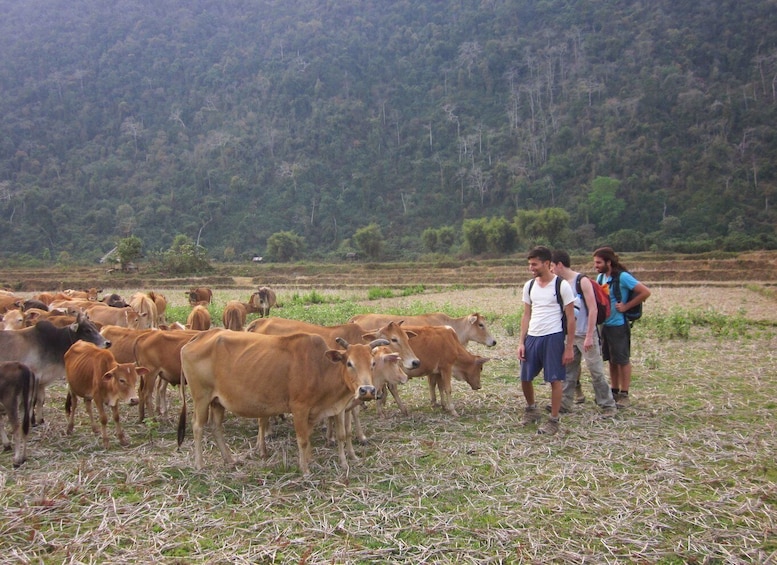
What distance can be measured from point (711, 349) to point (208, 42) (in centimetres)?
14831

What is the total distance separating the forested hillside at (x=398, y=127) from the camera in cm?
7475

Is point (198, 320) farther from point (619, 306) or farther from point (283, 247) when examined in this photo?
point (283, 247)

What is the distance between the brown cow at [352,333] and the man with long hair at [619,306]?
300cm

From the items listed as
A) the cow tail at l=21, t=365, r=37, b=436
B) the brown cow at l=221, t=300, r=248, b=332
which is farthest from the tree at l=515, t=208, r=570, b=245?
the cow tail at l=21, t=365, r=37, b=436

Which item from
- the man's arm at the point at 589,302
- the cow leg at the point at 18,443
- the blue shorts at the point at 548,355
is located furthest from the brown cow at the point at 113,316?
the man's arm at the point at 589,302

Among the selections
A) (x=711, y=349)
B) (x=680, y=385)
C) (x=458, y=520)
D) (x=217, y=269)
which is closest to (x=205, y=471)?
(x=458, y=520)

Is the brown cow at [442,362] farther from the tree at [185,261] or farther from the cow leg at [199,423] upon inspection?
the tree at [185,261]

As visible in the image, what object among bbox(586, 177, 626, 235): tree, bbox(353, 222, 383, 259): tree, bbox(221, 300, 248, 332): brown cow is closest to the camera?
bbox(221, 300, 248, 332): brown cow

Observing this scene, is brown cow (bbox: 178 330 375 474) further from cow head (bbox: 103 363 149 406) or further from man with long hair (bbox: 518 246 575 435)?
man with long hair (bbox: 518 246 575 435)

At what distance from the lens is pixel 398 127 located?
347ft

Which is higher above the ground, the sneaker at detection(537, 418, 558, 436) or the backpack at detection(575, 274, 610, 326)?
the backpack at detection(575, 274, 610, 326)

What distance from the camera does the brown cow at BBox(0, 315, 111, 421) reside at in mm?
8719

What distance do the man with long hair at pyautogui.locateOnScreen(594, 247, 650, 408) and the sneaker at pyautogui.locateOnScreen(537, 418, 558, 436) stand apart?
5.43 ft

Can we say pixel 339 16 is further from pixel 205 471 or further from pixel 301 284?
pixel 205 471
